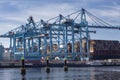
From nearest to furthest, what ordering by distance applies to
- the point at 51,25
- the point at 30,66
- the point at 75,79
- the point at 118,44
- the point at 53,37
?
the point at 75,79 → the point at 30,66 → the point at 51,25 → the point at 53,37 → the point at 118,44

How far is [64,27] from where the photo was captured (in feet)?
557

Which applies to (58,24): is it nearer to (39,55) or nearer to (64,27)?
(64,27)

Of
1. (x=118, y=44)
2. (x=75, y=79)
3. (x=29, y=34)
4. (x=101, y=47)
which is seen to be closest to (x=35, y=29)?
(x=29, y=34)

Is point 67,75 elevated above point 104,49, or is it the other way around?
point 104,49

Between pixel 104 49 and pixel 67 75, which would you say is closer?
pixel 67 75

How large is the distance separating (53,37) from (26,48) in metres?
15.8

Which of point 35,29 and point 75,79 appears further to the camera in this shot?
point 35,29

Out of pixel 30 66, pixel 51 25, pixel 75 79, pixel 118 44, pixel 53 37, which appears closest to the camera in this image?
pixel 75 79

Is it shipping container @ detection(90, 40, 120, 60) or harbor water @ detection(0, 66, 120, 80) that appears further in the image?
shipping container @ detection(90, 40, 120, 60)

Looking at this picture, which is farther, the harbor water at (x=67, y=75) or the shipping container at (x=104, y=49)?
the shipping container at (x=104, y=49)

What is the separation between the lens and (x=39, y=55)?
172000 mm

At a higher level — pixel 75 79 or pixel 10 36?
pixel 10 36

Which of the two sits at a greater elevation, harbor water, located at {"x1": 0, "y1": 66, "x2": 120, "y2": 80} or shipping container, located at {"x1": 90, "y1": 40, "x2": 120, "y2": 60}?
shipping container, located at {"x1": 90, "y1": 40, "x2": 120, "y2": 60}

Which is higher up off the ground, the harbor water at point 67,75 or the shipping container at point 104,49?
the shipping container at point 104,49
